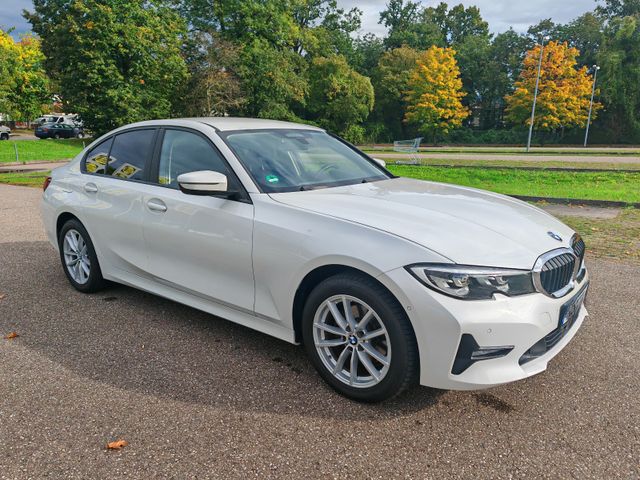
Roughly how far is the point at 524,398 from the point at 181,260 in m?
2.44

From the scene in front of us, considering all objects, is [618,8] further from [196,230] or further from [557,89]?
[196,230]

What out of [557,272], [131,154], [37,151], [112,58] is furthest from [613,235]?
[37,151]

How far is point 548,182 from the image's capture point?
1342 cm

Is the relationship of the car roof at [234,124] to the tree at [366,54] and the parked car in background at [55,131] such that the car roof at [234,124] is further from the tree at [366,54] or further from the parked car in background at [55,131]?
the tree at [366,54]

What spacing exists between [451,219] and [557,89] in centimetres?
4735

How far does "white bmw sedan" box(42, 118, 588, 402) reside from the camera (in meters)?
2.57

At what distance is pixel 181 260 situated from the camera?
3.69m

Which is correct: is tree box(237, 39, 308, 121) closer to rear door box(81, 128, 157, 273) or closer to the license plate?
rear door box(81, 128, 157, 273)

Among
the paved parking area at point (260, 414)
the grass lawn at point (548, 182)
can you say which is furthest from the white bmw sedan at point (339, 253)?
the grass lawn at point (548, 182)

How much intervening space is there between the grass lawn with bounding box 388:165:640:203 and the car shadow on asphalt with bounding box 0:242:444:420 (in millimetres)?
8890

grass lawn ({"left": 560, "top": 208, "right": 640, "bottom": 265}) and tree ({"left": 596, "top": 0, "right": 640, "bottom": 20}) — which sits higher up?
tree ({"left": 596, "top": 0, "right": 640, "bottom": 20})

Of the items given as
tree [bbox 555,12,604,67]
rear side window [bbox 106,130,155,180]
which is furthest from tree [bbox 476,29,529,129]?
rear side window [bbox 106,130,155,180]

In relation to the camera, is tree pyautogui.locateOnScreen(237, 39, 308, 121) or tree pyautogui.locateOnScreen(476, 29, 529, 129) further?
tree pyautogui.locateOnScreen(476, 29, 529, 129)

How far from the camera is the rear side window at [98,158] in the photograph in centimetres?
462
